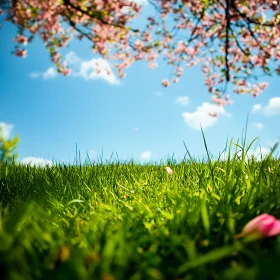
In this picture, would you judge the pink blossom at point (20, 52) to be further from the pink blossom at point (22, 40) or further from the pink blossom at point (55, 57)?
the pink blossom at point (55, 57)

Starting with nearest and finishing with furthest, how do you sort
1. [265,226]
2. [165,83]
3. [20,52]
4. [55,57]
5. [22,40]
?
1. [265,226]
2. [55,57]
3. [22,40]
4. [20,52]
5. [165,83]

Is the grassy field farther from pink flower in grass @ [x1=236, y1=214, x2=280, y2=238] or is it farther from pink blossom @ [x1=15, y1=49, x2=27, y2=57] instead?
pink blossom @ [x1=15, y1=49, x2=27, y2=57]

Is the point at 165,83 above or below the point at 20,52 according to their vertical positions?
above

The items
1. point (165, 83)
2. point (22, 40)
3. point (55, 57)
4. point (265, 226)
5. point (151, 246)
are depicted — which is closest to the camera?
point (265, 226)

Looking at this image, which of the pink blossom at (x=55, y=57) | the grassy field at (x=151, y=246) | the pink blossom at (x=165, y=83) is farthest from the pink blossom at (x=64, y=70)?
the grassy field at (x=151, y=246)

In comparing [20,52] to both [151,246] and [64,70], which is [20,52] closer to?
[64,70]

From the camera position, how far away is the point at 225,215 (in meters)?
1.47

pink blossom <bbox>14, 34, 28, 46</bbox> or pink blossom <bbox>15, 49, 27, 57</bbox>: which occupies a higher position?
pink blossom <bbox>14, 34, 28, 46</bbox>

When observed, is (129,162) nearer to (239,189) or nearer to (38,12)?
(239,189)

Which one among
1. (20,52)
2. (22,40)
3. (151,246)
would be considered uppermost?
(22,40)

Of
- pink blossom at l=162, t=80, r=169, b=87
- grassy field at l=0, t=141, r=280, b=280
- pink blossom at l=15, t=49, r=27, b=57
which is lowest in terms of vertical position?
grassy field at l=0, t=141, r=280, b=280

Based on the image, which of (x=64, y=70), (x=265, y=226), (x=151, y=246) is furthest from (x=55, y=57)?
(x=265, y=226)

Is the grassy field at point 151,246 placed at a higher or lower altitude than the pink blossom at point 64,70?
lower

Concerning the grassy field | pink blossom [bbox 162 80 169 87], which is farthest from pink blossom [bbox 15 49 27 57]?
the grassy field
